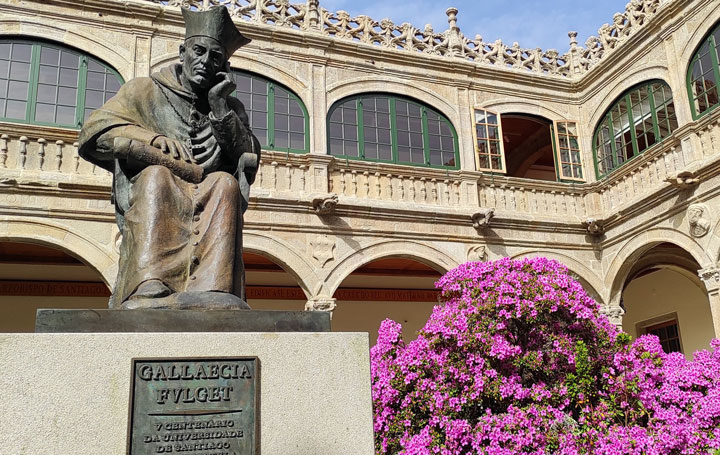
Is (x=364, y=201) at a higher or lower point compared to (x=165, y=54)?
lower

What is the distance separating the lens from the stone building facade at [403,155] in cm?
1026

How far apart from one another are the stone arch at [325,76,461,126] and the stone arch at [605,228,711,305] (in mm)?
4096

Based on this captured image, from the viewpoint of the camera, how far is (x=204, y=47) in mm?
3389

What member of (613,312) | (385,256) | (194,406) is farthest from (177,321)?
(613,312)

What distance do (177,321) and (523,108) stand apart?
12.3 m

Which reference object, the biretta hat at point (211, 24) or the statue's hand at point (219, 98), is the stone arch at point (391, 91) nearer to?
the biretta hat at point (211, 24)

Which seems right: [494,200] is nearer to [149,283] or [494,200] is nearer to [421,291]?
[421,291]

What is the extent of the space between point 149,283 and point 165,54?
9554 millimetres

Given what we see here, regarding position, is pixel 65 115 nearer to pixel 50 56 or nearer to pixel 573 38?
pixel 50 56

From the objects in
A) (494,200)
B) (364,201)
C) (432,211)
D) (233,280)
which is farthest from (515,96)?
(233,280)

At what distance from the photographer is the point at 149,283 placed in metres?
2.72

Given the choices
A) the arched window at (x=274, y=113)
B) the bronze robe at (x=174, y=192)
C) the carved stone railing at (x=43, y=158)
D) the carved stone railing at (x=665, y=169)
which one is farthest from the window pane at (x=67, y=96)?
the carved stone railing at (x=665, y=169)

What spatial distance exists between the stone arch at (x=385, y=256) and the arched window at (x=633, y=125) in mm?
4271

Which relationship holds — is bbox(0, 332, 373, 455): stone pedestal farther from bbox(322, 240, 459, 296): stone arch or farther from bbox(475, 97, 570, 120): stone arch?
bbox(475, 97, 570, 120): stone arch
